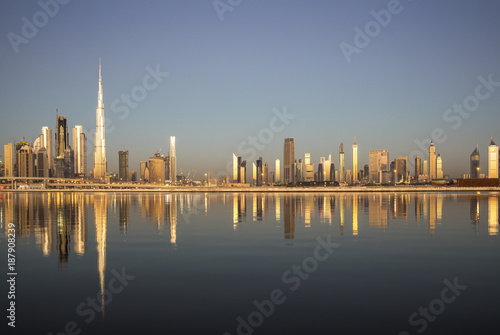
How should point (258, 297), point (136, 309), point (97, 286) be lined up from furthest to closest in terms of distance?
point (97, 286) → point (258, 297) → point (136, 309)

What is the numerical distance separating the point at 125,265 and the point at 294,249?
29.2ft

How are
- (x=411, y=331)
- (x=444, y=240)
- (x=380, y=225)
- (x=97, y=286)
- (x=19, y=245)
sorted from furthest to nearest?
(x=380, y=225) < (x=444, y=240) < (x=19, y=245) < (x=97, y=286) < (x=411, y=331)

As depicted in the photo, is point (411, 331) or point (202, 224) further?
point (202, 224)

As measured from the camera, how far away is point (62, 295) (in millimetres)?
12797

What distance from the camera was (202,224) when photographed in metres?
34.4

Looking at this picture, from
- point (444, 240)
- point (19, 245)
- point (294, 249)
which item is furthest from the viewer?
point (444, 240)

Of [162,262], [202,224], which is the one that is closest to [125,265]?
[162,262]

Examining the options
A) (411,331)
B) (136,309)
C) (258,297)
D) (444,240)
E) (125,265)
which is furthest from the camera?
(444,240)

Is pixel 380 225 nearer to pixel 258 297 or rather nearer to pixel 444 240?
pixel 444 240

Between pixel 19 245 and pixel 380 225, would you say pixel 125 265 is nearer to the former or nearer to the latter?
pixel 19 245

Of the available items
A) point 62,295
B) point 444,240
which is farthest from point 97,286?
point 444,240

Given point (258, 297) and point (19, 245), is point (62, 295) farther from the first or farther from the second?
point (19, 245)

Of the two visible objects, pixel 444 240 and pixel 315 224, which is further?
pixel 315 224

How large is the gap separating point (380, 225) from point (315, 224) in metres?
5.51
